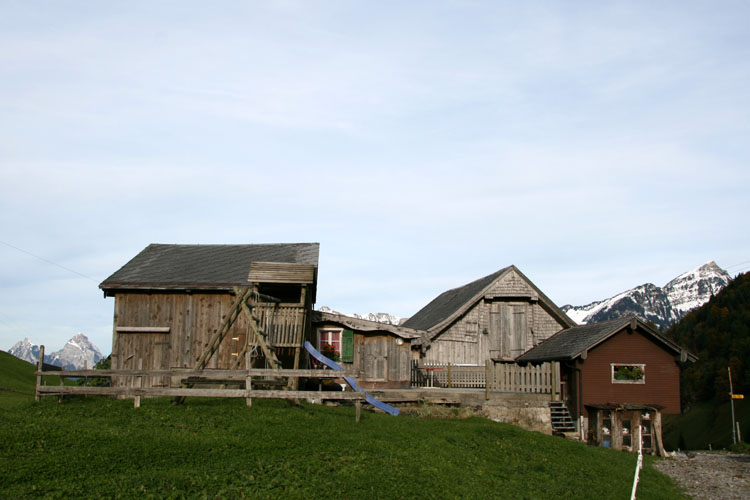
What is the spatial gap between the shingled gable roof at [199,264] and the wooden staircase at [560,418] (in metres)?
11.6

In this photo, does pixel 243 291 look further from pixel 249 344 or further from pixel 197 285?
pixel 197 285

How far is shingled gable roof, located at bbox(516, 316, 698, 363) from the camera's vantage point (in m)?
29.8

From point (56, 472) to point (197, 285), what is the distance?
47.4 ft

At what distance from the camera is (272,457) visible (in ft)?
46.2

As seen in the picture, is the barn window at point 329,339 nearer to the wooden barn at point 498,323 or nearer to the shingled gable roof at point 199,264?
the shingled gable roof at point 199,264

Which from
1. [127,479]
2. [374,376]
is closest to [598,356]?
[374,376]

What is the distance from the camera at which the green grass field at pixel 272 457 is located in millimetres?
12328

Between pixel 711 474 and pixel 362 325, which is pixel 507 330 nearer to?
pixel 362 325

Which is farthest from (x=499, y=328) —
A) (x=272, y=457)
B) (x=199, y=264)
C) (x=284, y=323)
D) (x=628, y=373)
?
(x=272, y=457)

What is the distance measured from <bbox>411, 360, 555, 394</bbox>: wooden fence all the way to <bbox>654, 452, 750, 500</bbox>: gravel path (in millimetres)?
5324

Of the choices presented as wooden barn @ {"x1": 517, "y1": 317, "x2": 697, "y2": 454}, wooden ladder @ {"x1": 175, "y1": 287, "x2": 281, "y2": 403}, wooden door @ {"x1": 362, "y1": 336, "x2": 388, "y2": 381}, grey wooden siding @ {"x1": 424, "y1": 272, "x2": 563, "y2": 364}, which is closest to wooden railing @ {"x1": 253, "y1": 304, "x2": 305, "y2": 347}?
wooden ladder @ {"x1": 175, "y1": 287, "x2": 281, "y2": 403}

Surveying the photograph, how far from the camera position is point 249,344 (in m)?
22.9

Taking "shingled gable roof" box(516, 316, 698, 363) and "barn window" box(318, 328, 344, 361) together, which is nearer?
"shingled gable roof" box(516, 316, 698, 363)

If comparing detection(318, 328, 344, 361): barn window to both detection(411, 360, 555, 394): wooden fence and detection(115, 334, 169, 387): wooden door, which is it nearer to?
detection(411, 360, 555, 394): wooden fence
